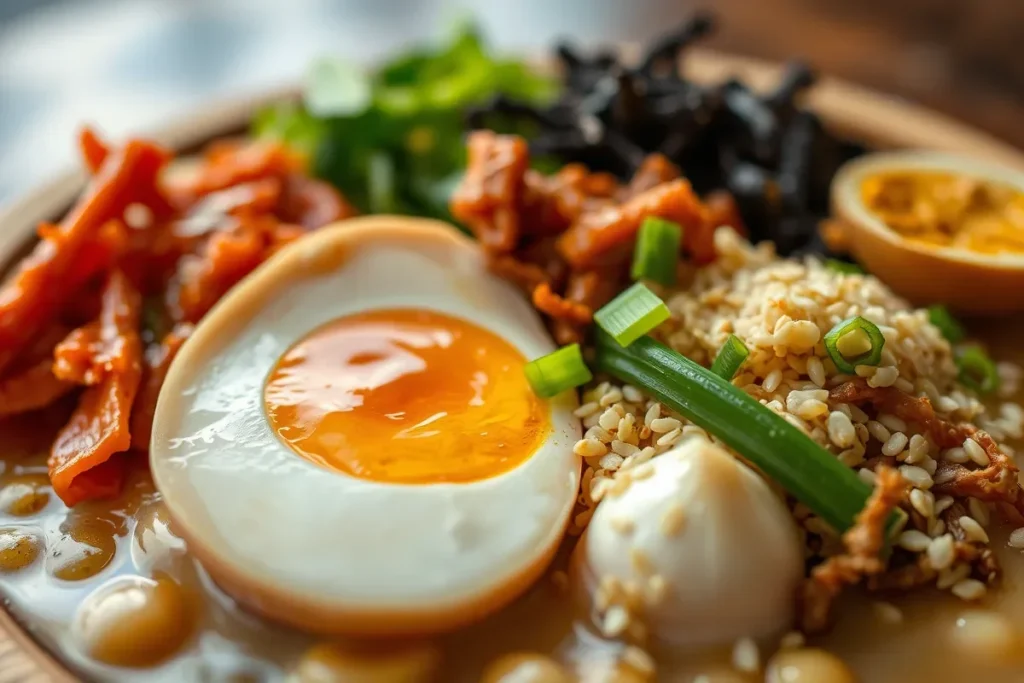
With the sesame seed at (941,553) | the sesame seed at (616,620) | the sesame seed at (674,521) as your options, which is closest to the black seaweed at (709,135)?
the sesame seed at (941,553)

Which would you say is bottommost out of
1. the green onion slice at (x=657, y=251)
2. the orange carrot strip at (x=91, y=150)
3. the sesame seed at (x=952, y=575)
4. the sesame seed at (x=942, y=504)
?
the sesame seed at (x=952, y=575)

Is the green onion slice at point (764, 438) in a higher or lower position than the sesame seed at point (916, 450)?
higher

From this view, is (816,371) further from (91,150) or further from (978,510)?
(91,150)

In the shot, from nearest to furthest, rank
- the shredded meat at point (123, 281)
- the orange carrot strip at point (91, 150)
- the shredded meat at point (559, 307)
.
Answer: the shredded meat at point (123, 281) → the shredded meat at point (559, 307) → the orange carrot strip at point (91, 150)

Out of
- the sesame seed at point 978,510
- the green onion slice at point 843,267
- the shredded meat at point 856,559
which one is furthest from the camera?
the green onion slice at point 843,267

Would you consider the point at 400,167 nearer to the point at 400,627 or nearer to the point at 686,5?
the point at 400,627

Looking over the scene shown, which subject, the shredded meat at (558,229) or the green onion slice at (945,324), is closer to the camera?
the shredded meat at (558,229)

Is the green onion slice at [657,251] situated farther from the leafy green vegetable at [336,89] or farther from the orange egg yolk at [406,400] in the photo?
the leafy green vegetable at [336,89]

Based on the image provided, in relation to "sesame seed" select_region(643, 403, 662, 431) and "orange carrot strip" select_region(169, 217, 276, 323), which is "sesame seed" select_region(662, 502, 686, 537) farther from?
"orange carrot strip" select_region(169, 217, 276, 323)
